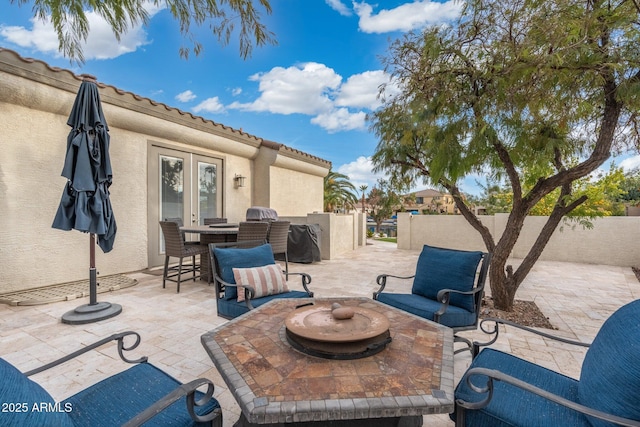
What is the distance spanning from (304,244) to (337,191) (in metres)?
8.71

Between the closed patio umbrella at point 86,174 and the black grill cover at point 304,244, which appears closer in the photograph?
the closed patio umbrella at point 86,174

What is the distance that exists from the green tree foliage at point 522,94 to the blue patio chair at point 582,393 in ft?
7.60

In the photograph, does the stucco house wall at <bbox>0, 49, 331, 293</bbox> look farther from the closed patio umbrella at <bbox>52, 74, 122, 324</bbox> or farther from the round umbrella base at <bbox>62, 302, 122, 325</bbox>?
the round umbrella base at <bbox>62, 302, 122, 325</bbox>

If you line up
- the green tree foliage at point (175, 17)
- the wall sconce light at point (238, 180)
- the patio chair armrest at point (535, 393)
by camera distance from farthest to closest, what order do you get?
the wall sconce light at point (238, 180), the green tree foliage at point (175, 17), the patio chair armrest at point (535, 393)

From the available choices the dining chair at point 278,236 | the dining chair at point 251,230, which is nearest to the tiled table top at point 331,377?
the dining chair at point 251,230

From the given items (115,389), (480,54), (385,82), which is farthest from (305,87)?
(115,389)

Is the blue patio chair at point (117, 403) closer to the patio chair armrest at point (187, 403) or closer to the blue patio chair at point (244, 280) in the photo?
the patio chair armrest at point (187, 403)

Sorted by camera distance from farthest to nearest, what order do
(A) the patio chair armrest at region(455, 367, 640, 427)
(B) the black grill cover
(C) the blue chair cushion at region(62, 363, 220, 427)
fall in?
1. (B) the black grill cover
2. (C) the blue chair cushion at region(62, 363, 220, 427)
3. (A) the patio chair armrest at region(455, 367, 640, 427)

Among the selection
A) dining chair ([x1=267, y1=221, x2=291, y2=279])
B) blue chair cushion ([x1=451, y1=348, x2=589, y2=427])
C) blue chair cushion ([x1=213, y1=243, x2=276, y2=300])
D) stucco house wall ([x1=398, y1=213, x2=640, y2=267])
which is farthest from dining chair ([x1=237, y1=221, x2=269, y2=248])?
stucco house wall ([x1=398, y1=213, x2=640, y2=267])

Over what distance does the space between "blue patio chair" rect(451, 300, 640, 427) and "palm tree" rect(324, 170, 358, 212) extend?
1398 centimetres

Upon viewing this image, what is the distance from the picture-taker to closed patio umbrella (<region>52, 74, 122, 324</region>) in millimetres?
3395

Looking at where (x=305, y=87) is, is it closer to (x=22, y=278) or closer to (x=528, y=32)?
(x=528, y=32)

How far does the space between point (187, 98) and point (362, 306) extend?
7.55 m

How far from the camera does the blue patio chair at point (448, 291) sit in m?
2.60
